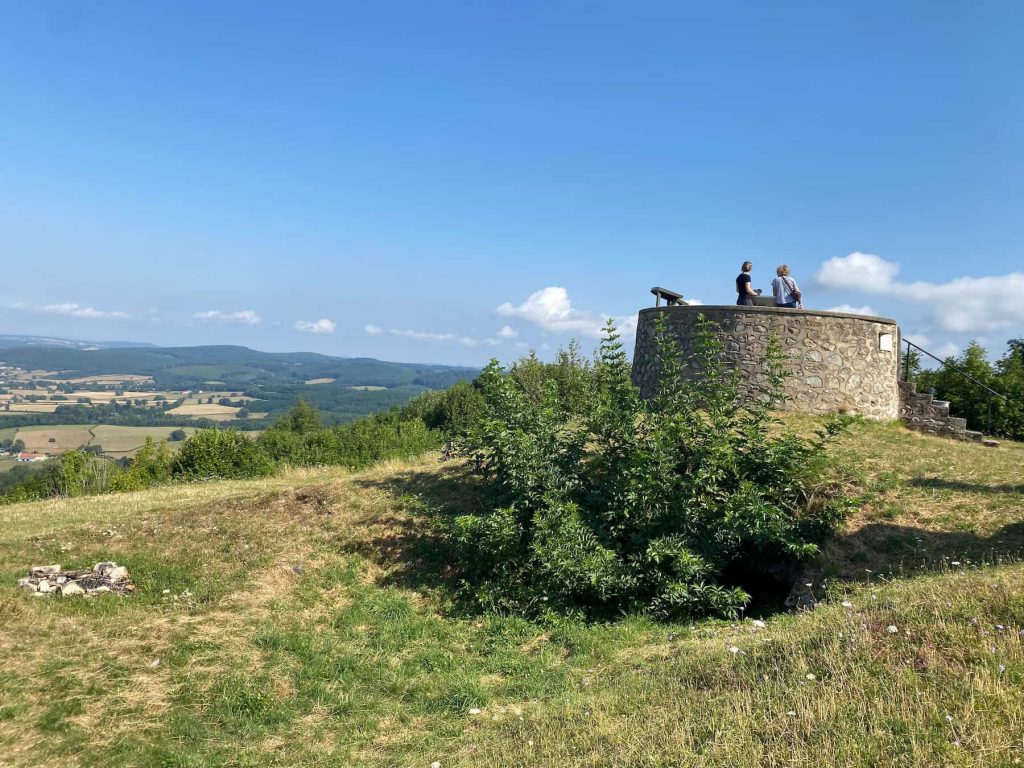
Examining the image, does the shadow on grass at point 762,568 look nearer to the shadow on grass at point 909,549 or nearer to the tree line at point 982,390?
the shadow on grass at point 909,549

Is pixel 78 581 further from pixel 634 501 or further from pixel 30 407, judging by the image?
pixel 30 407

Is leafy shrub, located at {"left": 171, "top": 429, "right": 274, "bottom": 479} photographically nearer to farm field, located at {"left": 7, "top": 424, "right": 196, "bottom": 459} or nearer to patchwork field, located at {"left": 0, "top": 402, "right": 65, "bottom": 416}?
farm field, located at {"left": 7, "top": 424, "right": 196, "bottom": 459}

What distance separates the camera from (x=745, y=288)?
14.9m

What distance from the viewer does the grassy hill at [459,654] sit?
408 centimetres

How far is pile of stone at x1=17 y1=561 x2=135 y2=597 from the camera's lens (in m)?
8.73

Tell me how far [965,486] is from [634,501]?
19.5ft

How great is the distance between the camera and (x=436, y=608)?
9102 millimetres

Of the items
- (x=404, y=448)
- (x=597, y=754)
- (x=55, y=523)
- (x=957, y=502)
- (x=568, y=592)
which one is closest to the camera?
(x=597, y=754)

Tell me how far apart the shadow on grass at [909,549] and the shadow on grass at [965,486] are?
1.52 meters

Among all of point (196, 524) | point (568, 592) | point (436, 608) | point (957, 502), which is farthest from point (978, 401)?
point (196, 524)

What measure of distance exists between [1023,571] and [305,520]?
11.0 meters

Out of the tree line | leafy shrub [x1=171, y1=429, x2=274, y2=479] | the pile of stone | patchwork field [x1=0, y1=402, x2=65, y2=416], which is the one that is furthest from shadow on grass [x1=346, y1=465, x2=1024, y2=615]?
patchwork field [x1=0, y1=402, x2=65, y2=416]

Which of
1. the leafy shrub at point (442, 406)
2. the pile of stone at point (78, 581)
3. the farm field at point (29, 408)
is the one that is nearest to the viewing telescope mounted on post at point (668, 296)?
the pile of stone at point (78, 581)

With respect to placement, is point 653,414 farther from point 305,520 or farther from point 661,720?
point 305,520
